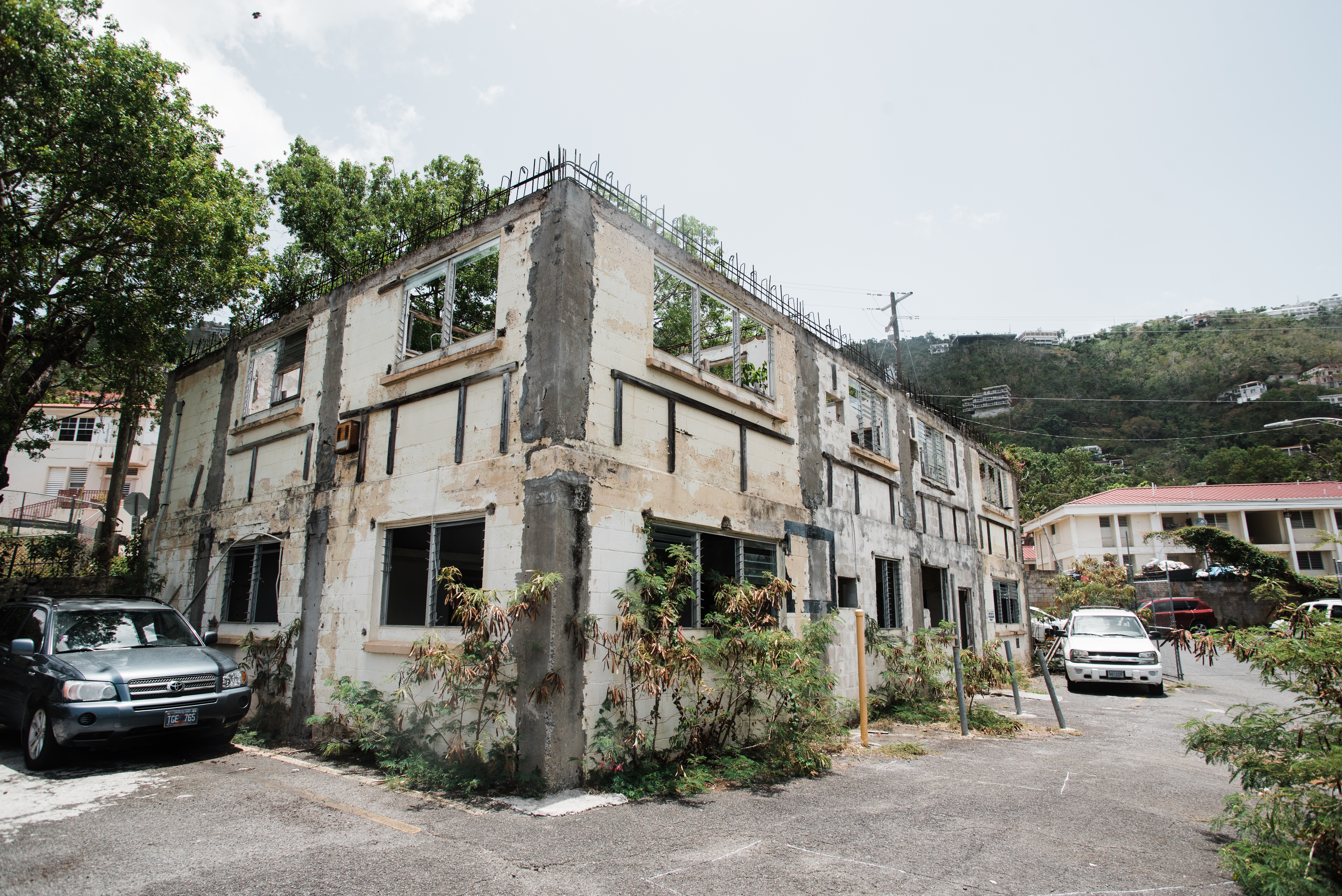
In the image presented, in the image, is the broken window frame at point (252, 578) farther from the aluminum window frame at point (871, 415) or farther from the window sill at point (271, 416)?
the aluminum window frame at point (871, 415)

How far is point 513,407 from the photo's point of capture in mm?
7711

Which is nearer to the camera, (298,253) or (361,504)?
(361,504)

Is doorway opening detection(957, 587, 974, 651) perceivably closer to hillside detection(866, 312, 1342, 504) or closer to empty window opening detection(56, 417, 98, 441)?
empty window opening detection(56, 417, 98, 441)

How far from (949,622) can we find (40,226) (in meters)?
18.4

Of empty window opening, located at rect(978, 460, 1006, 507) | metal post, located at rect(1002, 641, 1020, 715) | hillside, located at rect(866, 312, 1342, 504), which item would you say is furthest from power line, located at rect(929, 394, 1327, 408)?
metal post, located at rect(1002, 641, 1020, 715)

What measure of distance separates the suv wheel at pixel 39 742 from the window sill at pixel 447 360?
482 cm

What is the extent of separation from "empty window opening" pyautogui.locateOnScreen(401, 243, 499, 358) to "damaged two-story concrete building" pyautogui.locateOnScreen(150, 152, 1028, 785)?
71 mm

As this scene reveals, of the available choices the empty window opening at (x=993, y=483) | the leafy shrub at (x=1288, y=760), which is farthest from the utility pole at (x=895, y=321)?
the leafy shrub at (x=1288, y=760)

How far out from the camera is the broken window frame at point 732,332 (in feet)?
31.3

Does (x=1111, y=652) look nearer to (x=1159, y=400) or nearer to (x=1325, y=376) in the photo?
(x=1159, y=400)

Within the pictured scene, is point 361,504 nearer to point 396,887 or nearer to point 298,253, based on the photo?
point 396,887

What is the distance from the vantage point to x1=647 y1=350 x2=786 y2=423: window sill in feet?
28.4

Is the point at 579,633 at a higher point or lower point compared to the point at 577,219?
lower

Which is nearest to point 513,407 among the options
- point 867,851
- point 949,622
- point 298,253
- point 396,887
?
point 396,887
